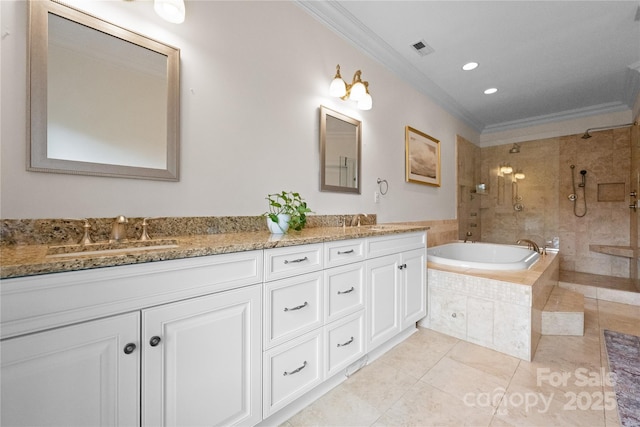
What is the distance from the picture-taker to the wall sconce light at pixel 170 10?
122cm

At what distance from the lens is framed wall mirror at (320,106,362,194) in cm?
205

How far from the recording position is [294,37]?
1.88m

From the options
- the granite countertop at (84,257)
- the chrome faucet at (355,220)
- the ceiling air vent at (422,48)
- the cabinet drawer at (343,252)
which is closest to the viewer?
the granite countertop at (84,257)

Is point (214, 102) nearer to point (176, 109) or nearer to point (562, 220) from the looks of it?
point (176, 109)

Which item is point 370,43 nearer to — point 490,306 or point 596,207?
point 490,306

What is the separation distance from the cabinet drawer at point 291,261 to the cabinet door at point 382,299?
0.46m

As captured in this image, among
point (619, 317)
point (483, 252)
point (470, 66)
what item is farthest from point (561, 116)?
point (619, 317)

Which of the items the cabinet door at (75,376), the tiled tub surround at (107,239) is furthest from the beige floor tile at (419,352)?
the cabinet door at (75,376)

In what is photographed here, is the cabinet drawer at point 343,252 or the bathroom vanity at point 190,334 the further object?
the cabinet drawer at point 343,252

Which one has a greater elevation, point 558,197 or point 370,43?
point 370,43

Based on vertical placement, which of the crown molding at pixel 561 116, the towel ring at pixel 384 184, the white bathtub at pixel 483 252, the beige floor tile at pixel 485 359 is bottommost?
the beige floor tile at pixel 485 359

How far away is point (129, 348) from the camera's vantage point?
82 centimetres

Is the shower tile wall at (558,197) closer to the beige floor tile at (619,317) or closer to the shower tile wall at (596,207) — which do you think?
the shower tile wall at (596,207)

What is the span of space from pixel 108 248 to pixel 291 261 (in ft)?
2.35
